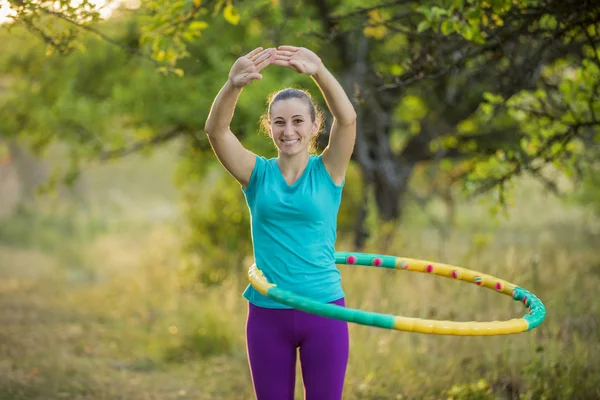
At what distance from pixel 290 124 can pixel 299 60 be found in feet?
1.03

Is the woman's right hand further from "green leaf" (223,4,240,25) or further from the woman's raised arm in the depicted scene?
"green leaf" (223,4,240,25)

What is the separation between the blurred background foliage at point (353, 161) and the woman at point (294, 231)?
5.47 feet

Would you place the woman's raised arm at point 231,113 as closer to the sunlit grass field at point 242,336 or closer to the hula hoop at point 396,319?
the hula hoop at point 396,319

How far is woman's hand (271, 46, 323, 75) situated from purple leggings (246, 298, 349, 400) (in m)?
1.04

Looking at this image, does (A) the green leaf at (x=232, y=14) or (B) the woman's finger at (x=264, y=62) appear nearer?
(B) the woman's finger at (x=264, y=62)

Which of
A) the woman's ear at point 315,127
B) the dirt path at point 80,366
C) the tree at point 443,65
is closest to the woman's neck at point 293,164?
the woman's ear at point 315,127

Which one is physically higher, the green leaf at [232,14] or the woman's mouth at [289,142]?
the green leaf at [232,14]

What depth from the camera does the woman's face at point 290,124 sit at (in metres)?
3.10

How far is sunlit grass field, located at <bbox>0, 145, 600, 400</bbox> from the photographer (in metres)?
5.51

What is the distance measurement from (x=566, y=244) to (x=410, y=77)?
8.82 meters

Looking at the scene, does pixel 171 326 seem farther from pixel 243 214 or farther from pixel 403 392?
pixel 403 392

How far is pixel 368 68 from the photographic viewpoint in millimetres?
9305

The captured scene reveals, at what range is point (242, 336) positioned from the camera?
745 cm

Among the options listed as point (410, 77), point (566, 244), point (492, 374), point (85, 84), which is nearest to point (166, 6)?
point (410, 77)
